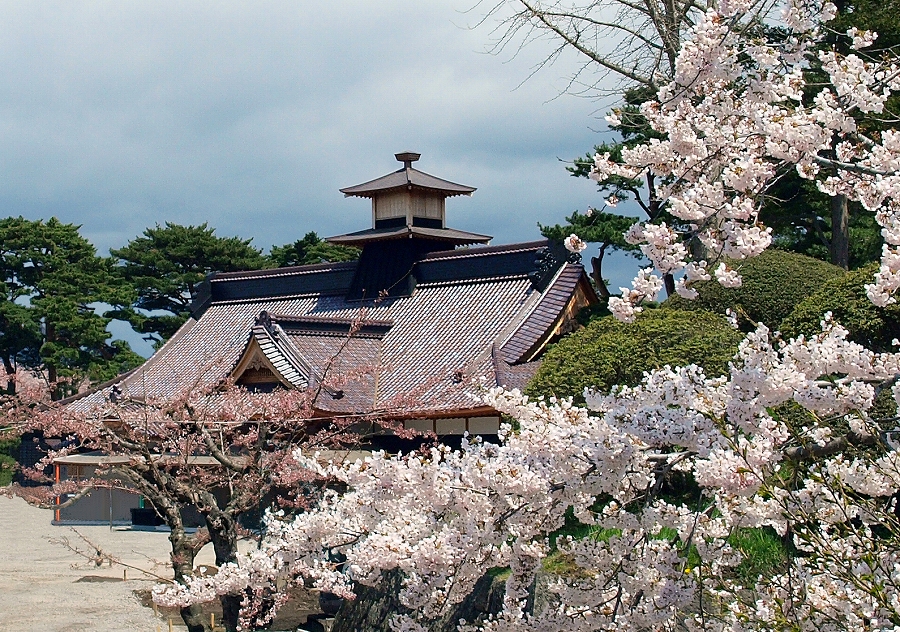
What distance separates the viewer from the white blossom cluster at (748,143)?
3.94 m

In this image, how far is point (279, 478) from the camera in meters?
9.51

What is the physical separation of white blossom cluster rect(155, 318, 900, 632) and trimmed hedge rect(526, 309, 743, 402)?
168 inches

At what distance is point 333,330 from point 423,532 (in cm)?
1594

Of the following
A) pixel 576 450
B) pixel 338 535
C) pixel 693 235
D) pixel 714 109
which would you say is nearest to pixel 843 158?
→ pixel 714 109

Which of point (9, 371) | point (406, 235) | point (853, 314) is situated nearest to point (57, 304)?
point (9, 371)

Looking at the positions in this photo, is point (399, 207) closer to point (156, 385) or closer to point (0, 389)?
point (156, 385)

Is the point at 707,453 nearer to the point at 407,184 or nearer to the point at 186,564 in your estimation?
the point at 186,564

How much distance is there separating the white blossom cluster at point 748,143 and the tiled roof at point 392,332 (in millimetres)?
10754

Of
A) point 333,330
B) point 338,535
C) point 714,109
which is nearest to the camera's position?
point 714,109

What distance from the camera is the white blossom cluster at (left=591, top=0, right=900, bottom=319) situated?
155 inches

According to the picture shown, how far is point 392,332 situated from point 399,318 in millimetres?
497

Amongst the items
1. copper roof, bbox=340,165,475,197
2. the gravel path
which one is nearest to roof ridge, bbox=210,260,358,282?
copper roof, bbox=340,165,475,197

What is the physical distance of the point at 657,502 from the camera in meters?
4.34

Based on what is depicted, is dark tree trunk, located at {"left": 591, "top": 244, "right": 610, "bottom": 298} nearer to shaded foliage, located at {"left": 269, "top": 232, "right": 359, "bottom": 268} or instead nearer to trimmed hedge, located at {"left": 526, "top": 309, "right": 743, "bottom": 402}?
trimmed hedge, located at {"left": 526, "top": 309, "right": 743, "bottom": 402}
